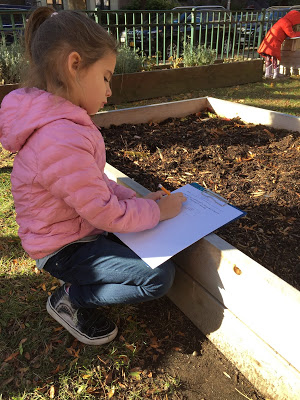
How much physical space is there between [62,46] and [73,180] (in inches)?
21.2

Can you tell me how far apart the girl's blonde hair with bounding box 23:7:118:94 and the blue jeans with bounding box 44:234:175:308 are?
2.49 ft

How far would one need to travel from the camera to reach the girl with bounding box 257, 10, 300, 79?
24.9 ft

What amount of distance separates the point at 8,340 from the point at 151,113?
9.28 feet

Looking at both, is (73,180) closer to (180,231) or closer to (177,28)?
(180,231)

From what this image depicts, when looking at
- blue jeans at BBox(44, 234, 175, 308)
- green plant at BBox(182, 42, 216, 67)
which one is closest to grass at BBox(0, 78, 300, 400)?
blue jeans at BBox(44, 234, 175, 308)

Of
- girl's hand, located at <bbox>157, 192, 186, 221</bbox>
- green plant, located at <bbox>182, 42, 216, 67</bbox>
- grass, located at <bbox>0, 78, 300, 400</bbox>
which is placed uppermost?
green plant, located at <bbox>182, 42, 216, 67</bbox>

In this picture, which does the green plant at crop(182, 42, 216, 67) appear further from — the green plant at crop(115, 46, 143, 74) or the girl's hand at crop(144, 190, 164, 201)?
the girl's hand at crop(144, 190, 164, 201)

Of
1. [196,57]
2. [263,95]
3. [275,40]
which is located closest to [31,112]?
[263,95]

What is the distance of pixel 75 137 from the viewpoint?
1.47 meters

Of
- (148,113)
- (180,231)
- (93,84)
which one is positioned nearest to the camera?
(93,84)

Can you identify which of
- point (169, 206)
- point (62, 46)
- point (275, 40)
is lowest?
point (169, 206)

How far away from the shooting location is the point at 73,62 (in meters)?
1.44

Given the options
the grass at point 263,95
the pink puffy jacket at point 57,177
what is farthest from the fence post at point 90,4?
the pink puffy jacket at point 57,177

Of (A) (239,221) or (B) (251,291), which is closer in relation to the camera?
(B) (251,291)
